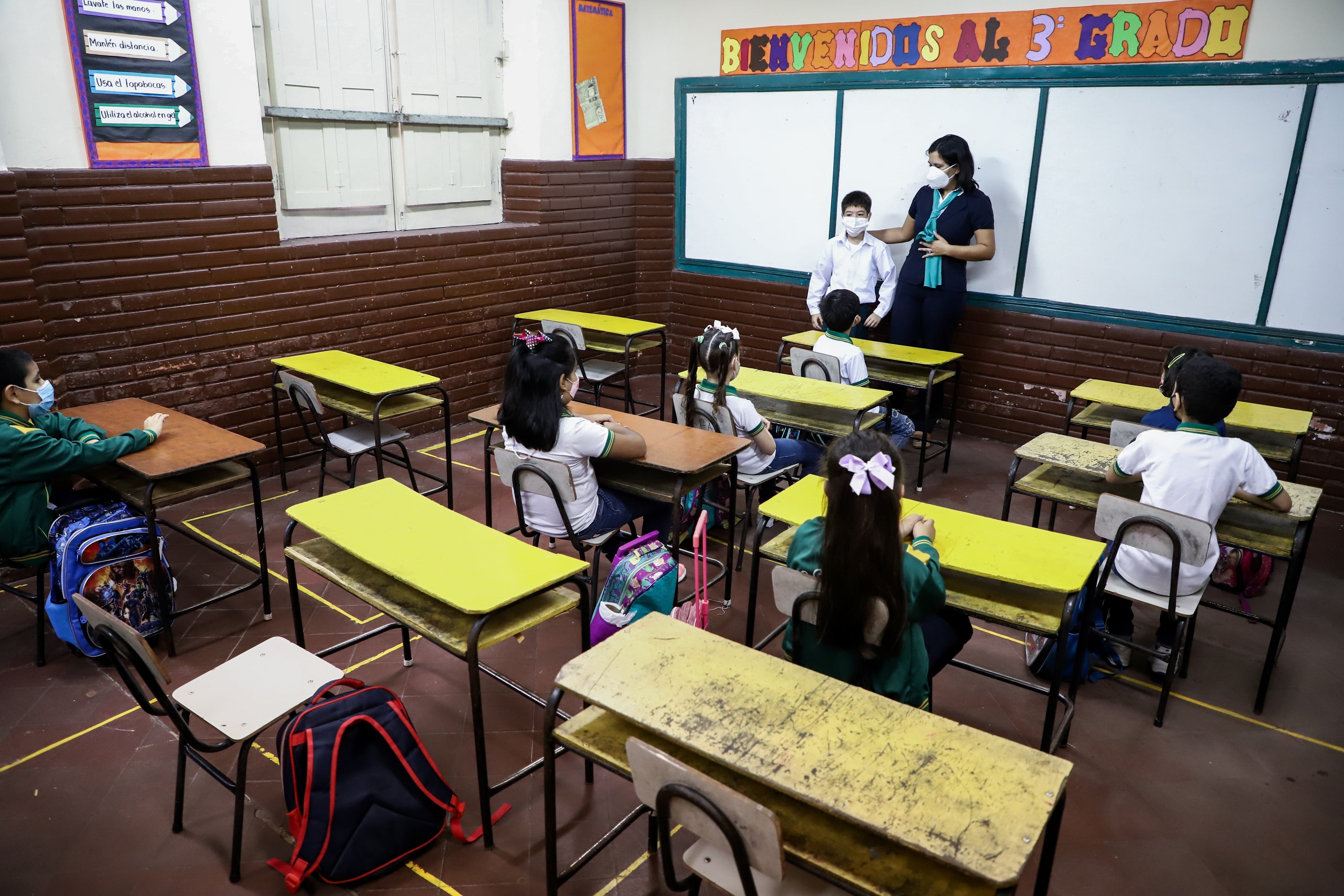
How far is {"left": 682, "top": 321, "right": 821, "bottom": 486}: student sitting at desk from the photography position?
3635 millimetres

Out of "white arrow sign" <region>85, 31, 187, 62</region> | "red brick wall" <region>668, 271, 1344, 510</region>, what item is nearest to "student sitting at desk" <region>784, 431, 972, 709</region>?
"red brick wall" <region>668, 271, 1344, 510</region>

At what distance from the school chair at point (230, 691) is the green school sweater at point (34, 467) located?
990 millimetres

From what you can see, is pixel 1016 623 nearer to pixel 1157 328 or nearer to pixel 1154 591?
pixel 1154 591

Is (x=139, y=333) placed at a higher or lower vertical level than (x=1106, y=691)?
higher

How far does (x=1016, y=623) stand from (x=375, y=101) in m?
4.83

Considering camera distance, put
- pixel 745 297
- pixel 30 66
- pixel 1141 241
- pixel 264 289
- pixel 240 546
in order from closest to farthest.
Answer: pixel 30 66 < pixel 240 546 < pixel 264 289 < pixel 1141 241 < pixel 745 297

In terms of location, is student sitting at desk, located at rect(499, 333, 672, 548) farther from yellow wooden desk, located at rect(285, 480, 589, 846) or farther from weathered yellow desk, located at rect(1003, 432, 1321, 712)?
weathered yellow desk, located at rect(1003, 432, 1321, 712)

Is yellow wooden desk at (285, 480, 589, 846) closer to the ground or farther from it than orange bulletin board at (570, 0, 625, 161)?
closer to the ground

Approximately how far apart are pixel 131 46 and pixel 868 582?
4108 mm

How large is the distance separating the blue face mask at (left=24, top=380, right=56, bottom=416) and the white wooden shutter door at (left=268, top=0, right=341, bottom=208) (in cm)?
208

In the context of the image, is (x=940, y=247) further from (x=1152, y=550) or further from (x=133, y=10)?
(x=133, y=10)

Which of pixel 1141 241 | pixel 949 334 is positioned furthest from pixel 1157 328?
pixel 949 334

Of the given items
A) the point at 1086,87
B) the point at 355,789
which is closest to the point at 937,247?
the point at 1086,87

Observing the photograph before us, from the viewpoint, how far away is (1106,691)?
315 cm
